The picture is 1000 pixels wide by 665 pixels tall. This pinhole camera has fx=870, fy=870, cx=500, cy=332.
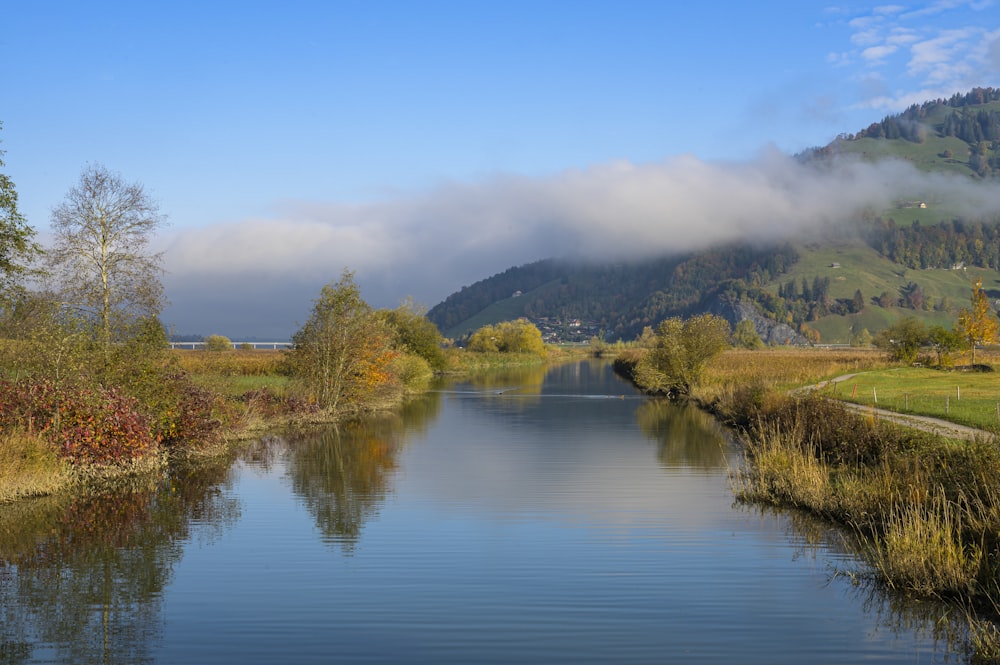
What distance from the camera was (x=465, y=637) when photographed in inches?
446

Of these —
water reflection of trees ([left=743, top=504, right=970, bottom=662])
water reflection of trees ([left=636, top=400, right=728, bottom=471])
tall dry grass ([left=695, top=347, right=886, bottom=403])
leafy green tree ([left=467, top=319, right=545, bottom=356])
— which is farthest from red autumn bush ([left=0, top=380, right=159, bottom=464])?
leafy green tree ([left=467, top=319, right=545, bottom=356])

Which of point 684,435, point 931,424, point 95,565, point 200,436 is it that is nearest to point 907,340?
point 684,435

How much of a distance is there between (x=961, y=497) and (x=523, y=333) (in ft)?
449

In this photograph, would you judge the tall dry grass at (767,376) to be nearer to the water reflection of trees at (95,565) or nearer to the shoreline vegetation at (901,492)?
the shoreline vegetation at (901,492)

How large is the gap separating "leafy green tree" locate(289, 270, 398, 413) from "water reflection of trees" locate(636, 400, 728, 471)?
14588 millimetres

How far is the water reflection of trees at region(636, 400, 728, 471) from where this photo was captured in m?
29.4

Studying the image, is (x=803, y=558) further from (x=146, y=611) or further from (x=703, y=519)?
(x=146, y=611)

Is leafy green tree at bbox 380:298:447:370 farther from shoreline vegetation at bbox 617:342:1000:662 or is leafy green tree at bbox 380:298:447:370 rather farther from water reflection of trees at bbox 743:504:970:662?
water reflection of trees at bbox 743:504:970:662

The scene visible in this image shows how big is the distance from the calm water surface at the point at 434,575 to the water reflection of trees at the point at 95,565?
51mm

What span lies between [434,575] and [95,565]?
5756mm

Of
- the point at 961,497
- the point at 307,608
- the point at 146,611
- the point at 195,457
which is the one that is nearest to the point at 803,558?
the point at 961,497

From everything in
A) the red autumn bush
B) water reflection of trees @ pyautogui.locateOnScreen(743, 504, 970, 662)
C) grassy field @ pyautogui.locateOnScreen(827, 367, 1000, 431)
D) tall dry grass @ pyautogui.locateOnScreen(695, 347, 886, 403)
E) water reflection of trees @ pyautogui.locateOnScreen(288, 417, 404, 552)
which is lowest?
water reflection of trees @ pyautogui.locateOnScreen(743, 504, 970, 662)

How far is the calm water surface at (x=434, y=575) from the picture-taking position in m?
11.0

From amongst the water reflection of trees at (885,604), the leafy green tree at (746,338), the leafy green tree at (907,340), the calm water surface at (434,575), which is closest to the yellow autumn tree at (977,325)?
the leafy green tree at (907,340)
